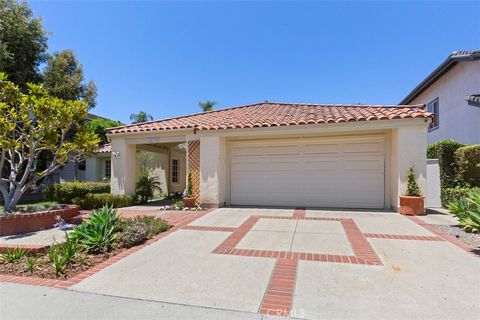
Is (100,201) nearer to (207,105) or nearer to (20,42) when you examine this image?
(20,42)

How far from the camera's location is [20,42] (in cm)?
1555

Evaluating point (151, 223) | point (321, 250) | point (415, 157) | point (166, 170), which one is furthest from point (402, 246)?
point (166, 170)

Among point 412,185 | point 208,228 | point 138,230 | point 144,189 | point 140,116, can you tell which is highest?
point 140,116

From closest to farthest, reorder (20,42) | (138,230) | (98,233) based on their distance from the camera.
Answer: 1. (98,233)
2. (138,230)
3. (20,42)

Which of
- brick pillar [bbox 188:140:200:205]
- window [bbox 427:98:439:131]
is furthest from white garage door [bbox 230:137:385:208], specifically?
window [bbox 427:98:439:131]

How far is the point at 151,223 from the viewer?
287 inches

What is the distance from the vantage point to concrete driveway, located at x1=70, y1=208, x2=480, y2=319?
3.44 meters

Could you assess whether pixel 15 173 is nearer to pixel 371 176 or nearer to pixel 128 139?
pixel 128 139

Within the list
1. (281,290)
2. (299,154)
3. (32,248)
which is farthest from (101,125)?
(281,290)

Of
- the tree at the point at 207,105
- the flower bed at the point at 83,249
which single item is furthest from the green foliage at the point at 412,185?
the tree at the point at 207,105

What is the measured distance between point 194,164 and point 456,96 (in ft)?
43.3

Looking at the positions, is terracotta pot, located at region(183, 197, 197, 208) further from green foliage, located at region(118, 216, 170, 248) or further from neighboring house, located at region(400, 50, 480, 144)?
neighboring house, located at region(400, 50, 480, 144)
